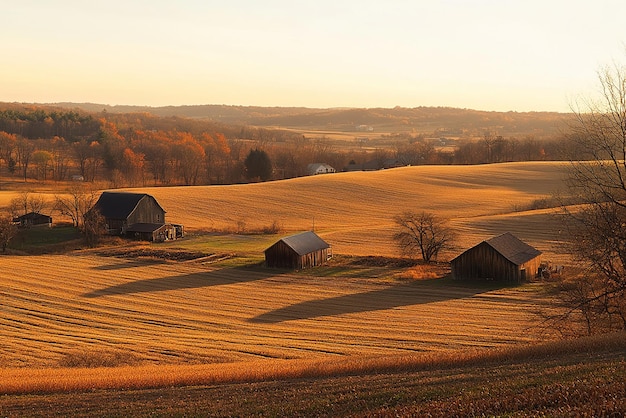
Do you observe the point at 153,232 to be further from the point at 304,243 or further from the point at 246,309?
the point at 246,309

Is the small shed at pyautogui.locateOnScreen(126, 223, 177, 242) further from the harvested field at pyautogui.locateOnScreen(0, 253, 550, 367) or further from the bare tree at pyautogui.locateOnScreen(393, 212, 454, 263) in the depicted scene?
the bare tree at pyautogui.locateOnScreen(393, 212, 454, 263)

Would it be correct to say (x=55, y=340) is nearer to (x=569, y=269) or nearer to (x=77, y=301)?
(x=77, y=301)

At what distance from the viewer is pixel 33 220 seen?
62.5 meters

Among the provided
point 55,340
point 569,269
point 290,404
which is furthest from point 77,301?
point 569,269

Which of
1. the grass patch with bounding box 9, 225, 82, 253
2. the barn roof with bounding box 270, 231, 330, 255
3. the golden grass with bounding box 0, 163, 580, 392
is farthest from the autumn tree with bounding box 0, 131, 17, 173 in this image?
the barn roof with bounding box 270, 231, 330, 255

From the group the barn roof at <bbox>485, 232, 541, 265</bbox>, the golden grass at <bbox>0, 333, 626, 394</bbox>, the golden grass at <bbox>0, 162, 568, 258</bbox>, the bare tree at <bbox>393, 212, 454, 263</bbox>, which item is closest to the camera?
the golden grass at <bbox>0, 333, 626, 394</bbox>

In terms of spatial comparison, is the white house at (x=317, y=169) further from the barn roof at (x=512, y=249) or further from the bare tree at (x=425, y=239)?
the barn roof at (x=512, y=249)

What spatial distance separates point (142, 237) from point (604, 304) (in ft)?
147

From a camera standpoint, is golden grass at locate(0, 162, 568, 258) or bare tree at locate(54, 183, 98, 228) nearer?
golden grass at locate(0, 162, 568, 258)

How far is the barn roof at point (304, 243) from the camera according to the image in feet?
154

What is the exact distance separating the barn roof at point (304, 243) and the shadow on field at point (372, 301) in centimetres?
878

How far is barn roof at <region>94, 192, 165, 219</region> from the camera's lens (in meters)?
61.3

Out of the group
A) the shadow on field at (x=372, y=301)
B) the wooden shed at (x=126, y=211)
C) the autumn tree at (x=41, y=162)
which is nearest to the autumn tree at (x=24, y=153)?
the autumn tree at (x=41, y=162)

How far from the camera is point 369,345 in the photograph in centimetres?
2798
